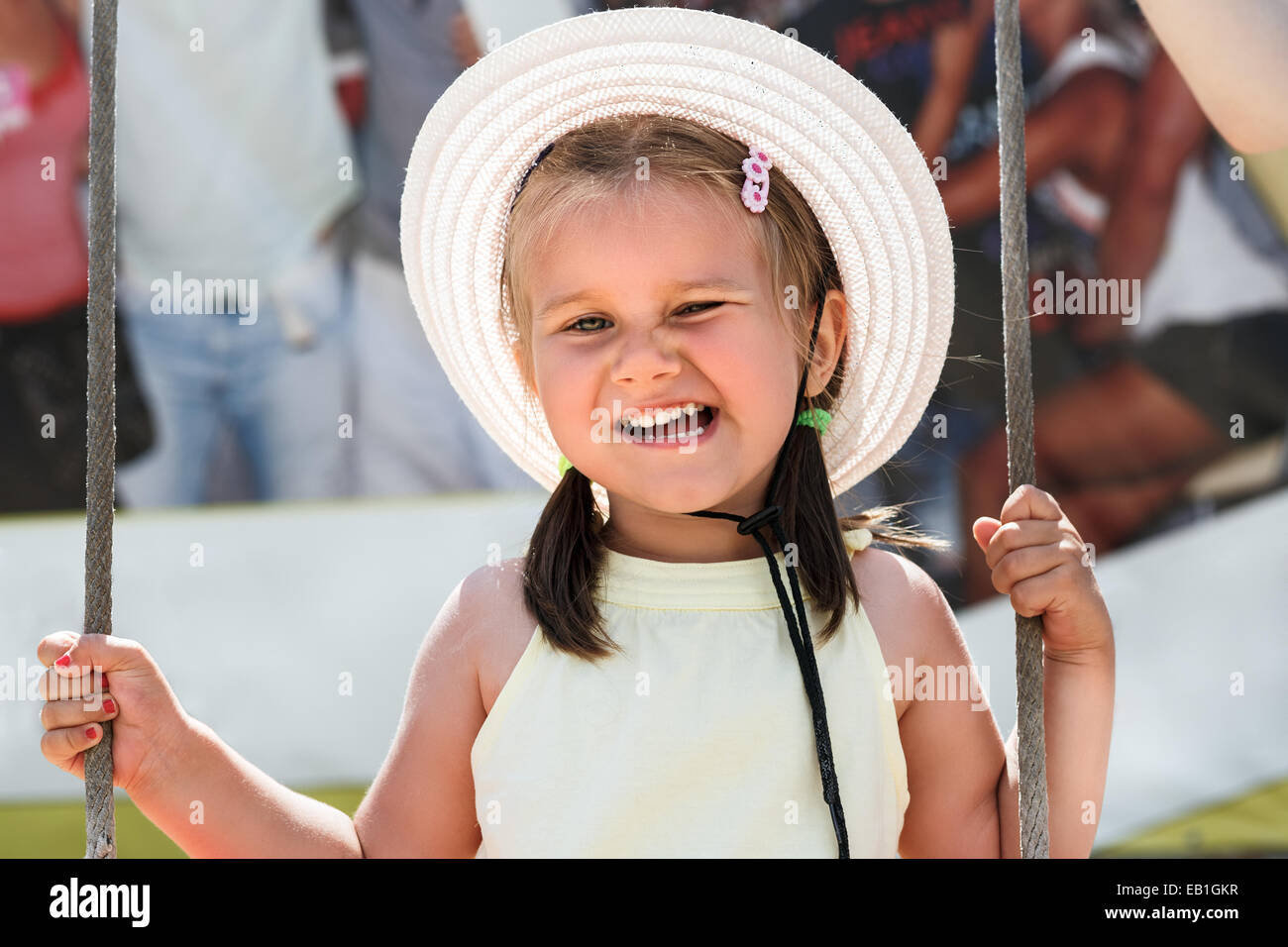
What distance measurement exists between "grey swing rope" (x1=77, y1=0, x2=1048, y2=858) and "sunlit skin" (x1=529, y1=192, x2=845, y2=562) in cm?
19

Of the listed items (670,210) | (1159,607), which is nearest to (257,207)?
(670,210)

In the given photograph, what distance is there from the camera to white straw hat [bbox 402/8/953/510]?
997 millimetres

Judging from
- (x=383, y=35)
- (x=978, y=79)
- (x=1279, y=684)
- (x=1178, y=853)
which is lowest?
(x=1178, y=853)

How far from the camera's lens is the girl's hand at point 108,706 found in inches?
35.5

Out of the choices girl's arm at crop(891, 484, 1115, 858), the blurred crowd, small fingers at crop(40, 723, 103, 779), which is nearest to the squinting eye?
girl's arm at crop(891, 484, 1115, 858)

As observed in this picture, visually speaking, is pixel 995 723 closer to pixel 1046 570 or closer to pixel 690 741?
pixel 1046 570

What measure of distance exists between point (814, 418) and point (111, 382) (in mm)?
557

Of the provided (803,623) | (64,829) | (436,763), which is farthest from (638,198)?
(64,829)

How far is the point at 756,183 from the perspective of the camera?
1.01 metres

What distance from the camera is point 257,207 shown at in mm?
2096

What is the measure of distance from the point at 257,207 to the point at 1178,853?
1.77 metres

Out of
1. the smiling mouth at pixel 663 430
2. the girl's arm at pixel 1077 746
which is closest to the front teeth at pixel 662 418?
the smiling mouth at pixel 663 430

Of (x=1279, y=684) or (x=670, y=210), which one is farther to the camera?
(x=1279, y=684)

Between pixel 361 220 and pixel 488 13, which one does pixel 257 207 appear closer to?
pixel 361 220
